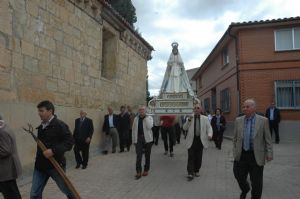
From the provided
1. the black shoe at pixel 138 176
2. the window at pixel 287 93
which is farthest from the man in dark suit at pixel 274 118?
the black shoe at pixel 138 176

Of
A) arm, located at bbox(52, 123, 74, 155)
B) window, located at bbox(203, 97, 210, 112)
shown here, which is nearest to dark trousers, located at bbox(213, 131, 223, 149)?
arm, located at bbox(52, 123, 74, 155)

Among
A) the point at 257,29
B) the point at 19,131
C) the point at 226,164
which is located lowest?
the point at 226,164

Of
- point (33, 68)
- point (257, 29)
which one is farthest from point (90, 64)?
point (257, 29)

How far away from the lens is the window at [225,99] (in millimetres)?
23172

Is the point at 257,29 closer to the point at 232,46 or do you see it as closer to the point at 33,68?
the point at 232,46

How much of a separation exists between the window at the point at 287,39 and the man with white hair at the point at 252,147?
13.8m

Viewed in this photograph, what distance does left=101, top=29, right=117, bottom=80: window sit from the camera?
15539 millimetres

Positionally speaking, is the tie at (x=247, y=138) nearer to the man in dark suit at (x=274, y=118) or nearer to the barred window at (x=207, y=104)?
the man in dark suit at (x=274, y=118)

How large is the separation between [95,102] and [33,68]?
165 inches

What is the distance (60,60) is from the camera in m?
10.9

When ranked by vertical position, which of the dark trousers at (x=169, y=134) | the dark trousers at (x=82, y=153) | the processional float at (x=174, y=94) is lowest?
the dark trousers at (x=82, y=153)

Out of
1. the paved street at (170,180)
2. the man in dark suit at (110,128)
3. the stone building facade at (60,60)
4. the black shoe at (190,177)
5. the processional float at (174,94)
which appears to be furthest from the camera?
the man in dark suit at (110,128)

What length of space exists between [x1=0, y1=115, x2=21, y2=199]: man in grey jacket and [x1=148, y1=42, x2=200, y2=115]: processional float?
654 centimetres

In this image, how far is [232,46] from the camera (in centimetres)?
2128
